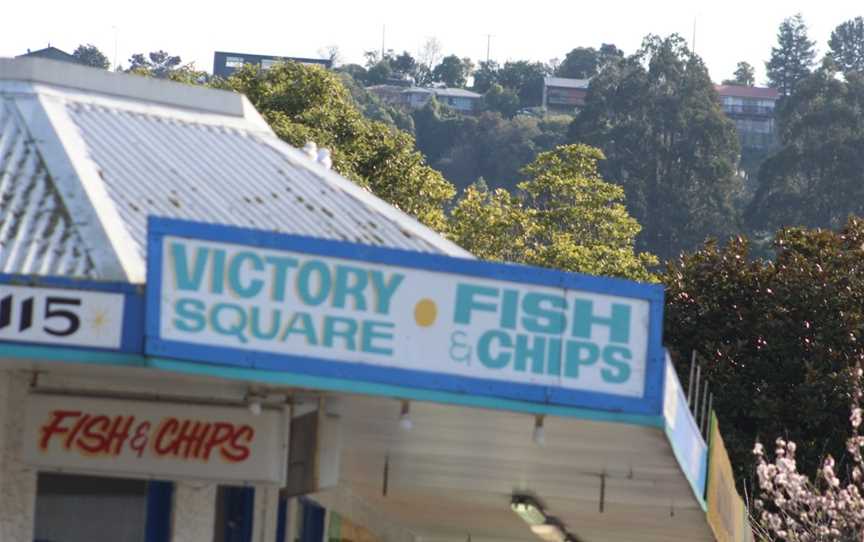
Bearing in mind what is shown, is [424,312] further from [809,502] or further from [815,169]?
[815,169]

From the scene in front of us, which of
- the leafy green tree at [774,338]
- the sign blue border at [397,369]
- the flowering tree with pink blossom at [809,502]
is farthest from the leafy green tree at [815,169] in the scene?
the sign blue border at [397,369]

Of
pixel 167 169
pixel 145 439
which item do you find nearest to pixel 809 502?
pixel 167 169

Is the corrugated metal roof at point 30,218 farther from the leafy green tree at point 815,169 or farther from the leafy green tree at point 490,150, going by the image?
the leafy green tree at point 490,150

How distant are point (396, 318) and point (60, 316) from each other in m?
1.85

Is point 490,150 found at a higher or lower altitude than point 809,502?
higher

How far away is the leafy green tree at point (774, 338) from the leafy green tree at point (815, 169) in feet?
281

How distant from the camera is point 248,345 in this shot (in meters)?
11.6

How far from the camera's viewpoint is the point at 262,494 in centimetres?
1473

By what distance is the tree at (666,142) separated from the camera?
410 feet

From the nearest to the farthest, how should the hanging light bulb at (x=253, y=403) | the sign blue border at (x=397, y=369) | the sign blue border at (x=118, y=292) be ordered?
the sign blue border at (x=397, y=369) → the sign blue border at (x=118, y=292) → the hanging light bulb at (x=253, y=403)

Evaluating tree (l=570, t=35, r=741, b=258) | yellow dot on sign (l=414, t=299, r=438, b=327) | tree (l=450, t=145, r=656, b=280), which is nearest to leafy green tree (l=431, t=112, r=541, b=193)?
tree (l=570, t=35, r=741, b=258)

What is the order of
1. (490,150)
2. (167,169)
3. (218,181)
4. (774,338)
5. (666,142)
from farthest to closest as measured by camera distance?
(490,150), (666,142), (774,338), (218,181), (167,169)

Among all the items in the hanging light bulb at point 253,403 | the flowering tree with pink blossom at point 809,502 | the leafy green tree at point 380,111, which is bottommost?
the flowering tree with pink blossom at point 809,502

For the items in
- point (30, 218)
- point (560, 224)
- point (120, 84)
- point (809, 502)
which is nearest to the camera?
point (30, 218)
